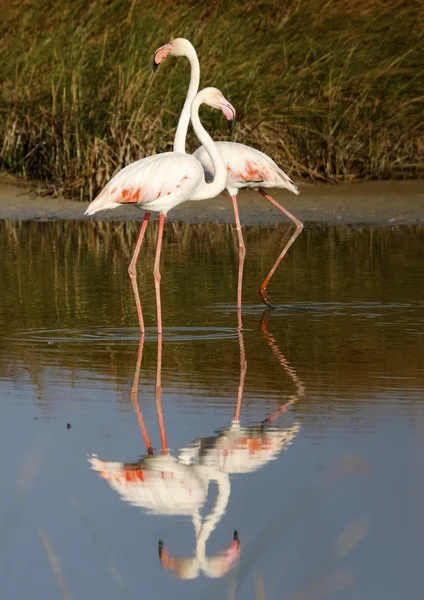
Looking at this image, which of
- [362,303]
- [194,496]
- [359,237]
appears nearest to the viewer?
[194,496]

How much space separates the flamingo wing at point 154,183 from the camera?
732cm

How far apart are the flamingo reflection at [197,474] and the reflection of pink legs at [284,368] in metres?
0.02

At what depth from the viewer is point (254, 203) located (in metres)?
13.9

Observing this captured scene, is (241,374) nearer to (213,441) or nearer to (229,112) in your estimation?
(213,441)

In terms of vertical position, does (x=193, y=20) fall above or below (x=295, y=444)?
above

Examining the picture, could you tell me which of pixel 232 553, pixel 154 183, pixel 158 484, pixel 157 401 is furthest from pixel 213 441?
pixel 154 183

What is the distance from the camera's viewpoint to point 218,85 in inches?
553

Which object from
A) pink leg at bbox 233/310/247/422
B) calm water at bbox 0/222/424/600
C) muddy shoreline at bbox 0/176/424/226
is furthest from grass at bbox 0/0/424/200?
pink leg at bbox 233/310/247/422

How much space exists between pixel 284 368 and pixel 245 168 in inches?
126

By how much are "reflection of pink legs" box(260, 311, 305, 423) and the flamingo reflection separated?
2 cm

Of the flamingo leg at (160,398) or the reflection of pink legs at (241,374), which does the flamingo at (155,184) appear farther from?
the flamingo leg at (160,398)

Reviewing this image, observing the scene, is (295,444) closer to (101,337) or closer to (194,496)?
(194,496)

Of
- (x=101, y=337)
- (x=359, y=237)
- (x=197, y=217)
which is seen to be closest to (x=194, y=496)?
(x=101, y=337)

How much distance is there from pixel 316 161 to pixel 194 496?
10.8 meters
